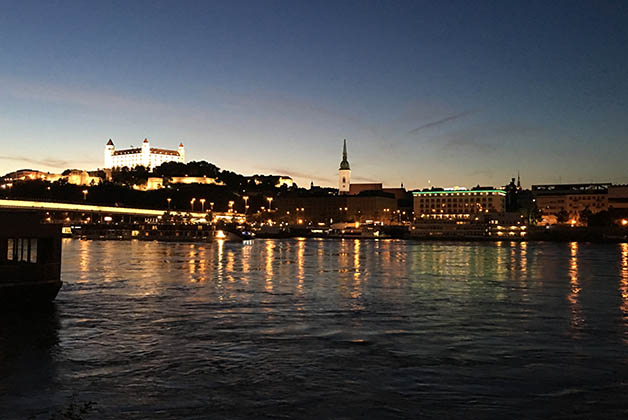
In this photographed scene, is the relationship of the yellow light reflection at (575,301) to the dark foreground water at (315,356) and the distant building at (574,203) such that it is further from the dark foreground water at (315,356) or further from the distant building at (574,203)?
the distant building at (574,203)

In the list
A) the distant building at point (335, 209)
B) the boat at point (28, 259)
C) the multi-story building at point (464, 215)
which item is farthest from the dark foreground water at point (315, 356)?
the distant building at point (335, 209)

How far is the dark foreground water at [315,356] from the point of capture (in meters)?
9.78

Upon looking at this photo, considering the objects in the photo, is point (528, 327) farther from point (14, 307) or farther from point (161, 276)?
point (161, 276)

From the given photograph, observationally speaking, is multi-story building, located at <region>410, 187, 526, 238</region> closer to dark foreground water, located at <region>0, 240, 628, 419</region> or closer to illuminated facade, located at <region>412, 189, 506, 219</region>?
illuminated facade, located at <region>412, 189, 506, 219</region>

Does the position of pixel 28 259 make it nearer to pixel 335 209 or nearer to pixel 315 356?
pixel 315 356

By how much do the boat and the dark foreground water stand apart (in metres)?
0.88

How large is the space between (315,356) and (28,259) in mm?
11129

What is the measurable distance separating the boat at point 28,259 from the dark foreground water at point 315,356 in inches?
34.6

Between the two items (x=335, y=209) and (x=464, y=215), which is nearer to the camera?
(x=464, y=215)

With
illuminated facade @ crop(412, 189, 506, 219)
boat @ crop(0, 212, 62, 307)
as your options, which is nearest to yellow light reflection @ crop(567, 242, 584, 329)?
boat @ crop(0, 212, 62, 307)

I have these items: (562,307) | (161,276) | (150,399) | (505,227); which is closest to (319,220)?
(505,227)

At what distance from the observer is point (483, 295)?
1025 inches

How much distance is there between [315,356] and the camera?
13.3 meters

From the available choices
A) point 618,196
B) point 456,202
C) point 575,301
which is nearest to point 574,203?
point 618,196
